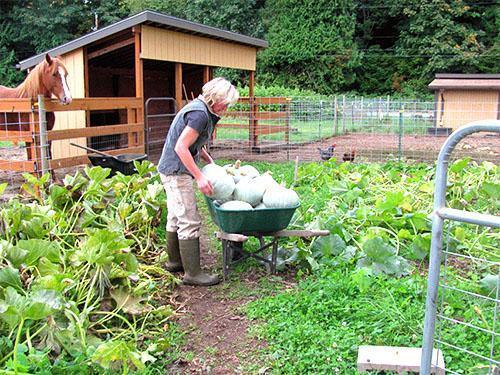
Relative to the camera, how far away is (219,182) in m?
4.24

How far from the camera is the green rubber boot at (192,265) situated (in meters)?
4.28

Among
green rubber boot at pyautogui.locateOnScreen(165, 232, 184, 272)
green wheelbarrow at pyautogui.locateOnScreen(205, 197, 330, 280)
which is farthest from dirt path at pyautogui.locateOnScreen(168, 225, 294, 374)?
green rubber boot at pyautogui.locateOnScreen(165, 232, 184, 272)

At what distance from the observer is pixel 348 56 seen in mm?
35875

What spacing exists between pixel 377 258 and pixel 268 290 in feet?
3.00

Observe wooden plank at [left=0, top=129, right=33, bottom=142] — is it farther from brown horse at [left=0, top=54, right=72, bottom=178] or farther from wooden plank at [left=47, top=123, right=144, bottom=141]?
brown horse at [left=0, top=54, right=72, bottom=178]

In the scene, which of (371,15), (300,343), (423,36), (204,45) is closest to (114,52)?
(204,45)

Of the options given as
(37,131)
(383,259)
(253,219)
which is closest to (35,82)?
(37,131)

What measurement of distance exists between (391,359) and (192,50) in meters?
9.22

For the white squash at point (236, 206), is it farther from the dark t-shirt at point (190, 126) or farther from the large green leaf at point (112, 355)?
the large green leaf at point (112, 355)

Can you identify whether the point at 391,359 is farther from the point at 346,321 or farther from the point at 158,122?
the point at 158,122

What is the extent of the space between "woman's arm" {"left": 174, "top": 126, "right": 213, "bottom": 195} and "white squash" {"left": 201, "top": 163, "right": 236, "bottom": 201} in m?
0.25

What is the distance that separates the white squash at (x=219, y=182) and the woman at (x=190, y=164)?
16 centimetres

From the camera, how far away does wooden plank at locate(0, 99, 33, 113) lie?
6.45 meters

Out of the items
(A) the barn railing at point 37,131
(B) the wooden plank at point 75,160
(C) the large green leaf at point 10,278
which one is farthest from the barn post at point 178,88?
(C) the large green leaf at point 10,278
